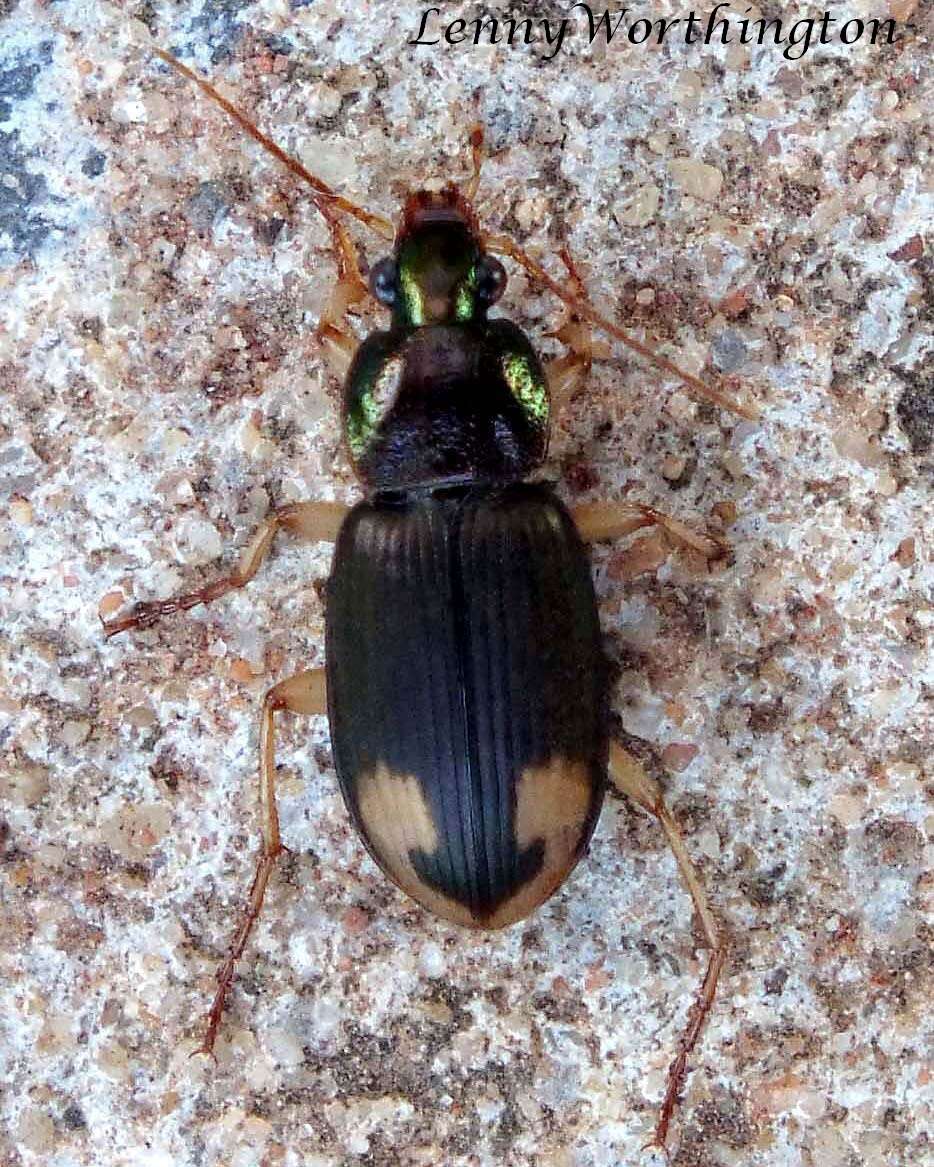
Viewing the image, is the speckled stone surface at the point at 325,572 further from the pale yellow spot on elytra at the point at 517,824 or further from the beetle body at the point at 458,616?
the pale yellow spot on elytra at the point at 517,824

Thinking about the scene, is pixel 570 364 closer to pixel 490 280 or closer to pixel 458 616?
pixel 490 280

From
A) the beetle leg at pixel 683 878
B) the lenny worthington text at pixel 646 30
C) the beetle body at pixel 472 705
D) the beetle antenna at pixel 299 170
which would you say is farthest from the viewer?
the lenny worthington text at pixel 646 30

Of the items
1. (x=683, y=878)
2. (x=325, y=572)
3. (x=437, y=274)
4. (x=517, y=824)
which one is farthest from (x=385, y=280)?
(x=683, y=878)

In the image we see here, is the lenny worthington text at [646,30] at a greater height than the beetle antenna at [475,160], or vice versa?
the lenny worthington text at [646,30]

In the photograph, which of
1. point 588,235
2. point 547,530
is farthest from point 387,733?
point 588,235

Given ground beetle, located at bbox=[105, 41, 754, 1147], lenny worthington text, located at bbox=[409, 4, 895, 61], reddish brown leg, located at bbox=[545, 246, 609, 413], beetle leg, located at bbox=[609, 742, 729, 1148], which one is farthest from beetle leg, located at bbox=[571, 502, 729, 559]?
lenny worthington text, located at bbox=[409, 4, 895, 61]

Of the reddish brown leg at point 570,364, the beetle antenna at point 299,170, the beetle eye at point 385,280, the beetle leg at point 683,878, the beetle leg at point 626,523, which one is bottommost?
the beetle leg at point 683,878

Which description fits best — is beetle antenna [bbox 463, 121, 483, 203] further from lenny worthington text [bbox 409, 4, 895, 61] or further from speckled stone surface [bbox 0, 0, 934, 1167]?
lenny worthington text [bbox 409, 4, 895, 61]

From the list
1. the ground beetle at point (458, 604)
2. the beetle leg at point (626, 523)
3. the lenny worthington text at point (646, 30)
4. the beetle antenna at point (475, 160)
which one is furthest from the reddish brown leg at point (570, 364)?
the lenny worthington text at point (646, 30)
